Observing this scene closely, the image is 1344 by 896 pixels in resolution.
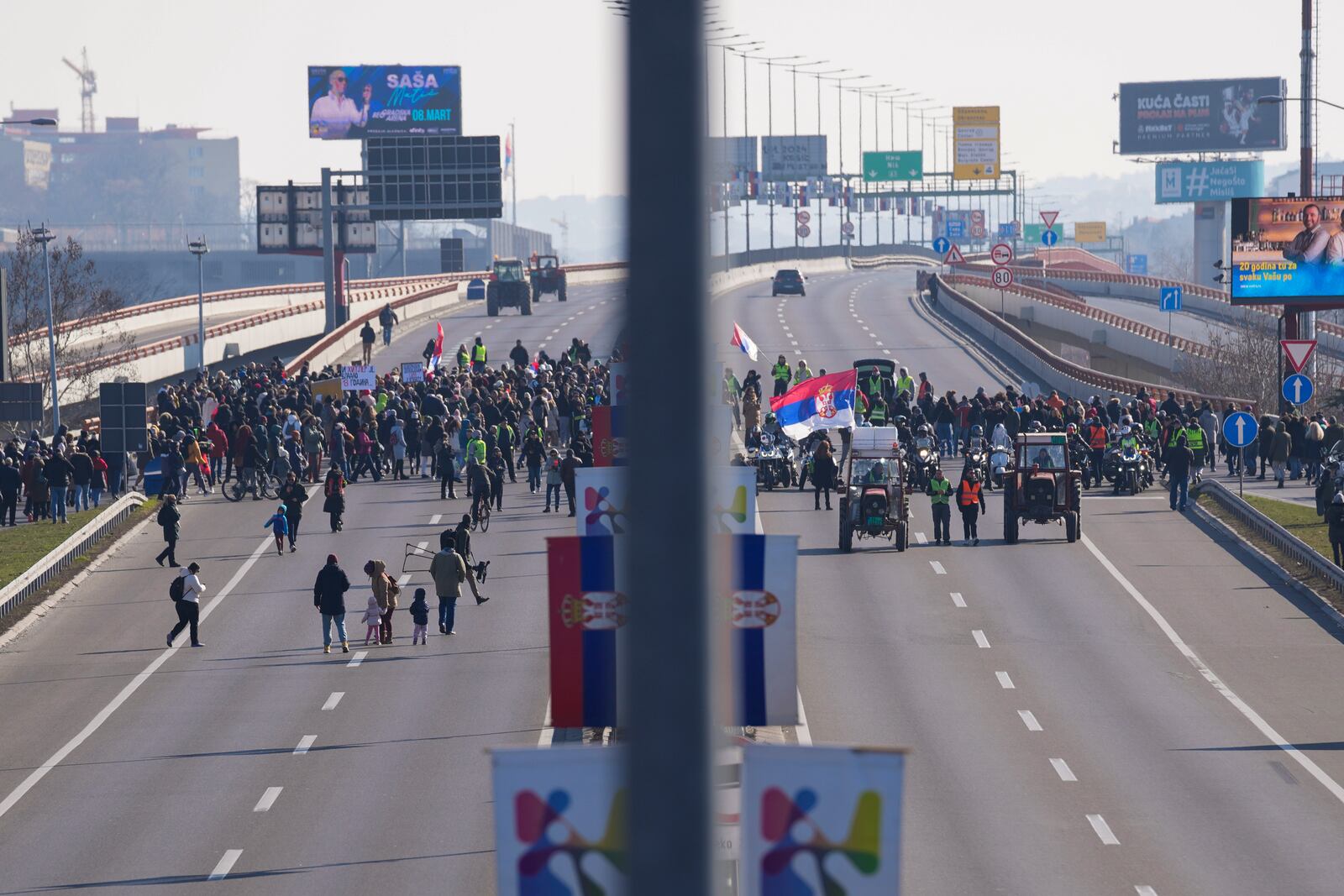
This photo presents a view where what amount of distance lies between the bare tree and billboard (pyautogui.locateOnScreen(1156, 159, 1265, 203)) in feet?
323

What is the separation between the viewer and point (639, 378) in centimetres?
405

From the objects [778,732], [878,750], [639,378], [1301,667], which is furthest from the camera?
[1301,667]

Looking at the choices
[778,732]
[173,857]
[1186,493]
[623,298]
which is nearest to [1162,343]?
[1186,493]

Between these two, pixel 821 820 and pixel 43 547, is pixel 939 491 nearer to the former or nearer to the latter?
pixel 43 547

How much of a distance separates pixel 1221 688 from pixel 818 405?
1051cm

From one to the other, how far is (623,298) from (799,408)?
96.2 ft

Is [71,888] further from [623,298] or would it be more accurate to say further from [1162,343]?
[1162,343]

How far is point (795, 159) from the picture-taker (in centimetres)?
16625

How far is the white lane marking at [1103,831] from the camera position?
1777 centimetres

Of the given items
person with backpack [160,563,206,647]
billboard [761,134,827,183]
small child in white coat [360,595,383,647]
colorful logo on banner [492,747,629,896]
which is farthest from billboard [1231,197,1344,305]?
billboard [761,134,827,183]

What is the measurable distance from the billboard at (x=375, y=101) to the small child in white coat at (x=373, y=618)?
8780 cm

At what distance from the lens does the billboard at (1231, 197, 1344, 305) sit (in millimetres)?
47156

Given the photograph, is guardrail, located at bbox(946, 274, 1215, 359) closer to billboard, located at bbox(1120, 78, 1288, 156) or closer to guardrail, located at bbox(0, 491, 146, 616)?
guardrail, located at bbox(0, 491, 146, 616)

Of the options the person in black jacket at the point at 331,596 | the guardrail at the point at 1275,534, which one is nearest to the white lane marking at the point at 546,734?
the person in black jacket at the point at 331,596
